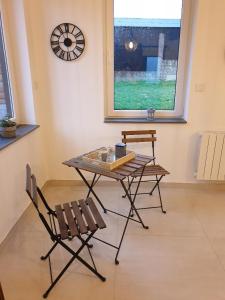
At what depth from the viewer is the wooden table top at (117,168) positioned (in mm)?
1877

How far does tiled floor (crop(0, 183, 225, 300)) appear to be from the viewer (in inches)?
66.3

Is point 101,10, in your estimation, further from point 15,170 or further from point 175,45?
point 15,170

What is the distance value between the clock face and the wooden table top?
139 cm

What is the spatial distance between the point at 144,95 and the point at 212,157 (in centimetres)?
116

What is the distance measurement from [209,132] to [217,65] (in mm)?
785

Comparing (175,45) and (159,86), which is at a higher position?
(175,45)

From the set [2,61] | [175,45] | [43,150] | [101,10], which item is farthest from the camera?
[43,150]

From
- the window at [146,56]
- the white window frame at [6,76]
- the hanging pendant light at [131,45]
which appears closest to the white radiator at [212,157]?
the window at [146,56]

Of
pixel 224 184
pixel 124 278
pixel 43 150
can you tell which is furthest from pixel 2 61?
pixel 224 184

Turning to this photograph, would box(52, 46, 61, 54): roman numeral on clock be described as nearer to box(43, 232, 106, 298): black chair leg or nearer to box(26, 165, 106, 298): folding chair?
box(26, 165, 106, 298): folding chair

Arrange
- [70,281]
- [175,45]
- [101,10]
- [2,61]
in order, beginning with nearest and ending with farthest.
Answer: [70,281], [2,61], [101,10], [175,45]

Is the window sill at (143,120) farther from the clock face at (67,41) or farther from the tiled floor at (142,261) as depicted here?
the tiled floor at (142,261)

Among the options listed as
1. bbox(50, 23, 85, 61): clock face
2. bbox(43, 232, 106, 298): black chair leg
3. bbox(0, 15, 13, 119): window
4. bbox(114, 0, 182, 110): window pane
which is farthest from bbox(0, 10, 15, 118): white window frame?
bbox(43, 232, 106, 298): black chair leg

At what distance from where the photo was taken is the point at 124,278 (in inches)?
70.7
